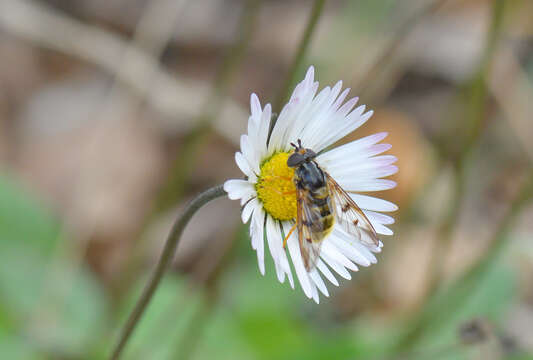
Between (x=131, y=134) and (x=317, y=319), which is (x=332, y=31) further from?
(x=317, y=319)

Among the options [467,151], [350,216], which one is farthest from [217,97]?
[350,216]

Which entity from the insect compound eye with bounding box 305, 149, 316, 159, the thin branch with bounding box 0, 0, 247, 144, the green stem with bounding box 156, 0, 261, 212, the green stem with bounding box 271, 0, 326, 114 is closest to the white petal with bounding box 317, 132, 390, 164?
the insect compound eye with bounding box 305, 149, 316, 159

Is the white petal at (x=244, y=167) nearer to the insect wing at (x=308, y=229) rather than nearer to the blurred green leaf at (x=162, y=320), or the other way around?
the insect wing at (x=308, y=229)

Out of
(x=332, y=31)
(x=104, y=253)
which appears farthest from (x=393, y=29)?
(x=104, y=253)

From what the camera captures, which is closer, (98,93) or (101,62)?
(101,62)

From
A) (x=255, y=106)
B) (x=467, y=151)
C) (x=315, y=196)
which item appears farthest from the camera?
(x=467, y=151)

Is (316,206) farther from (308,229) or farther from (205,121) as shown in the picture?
(205,121)
